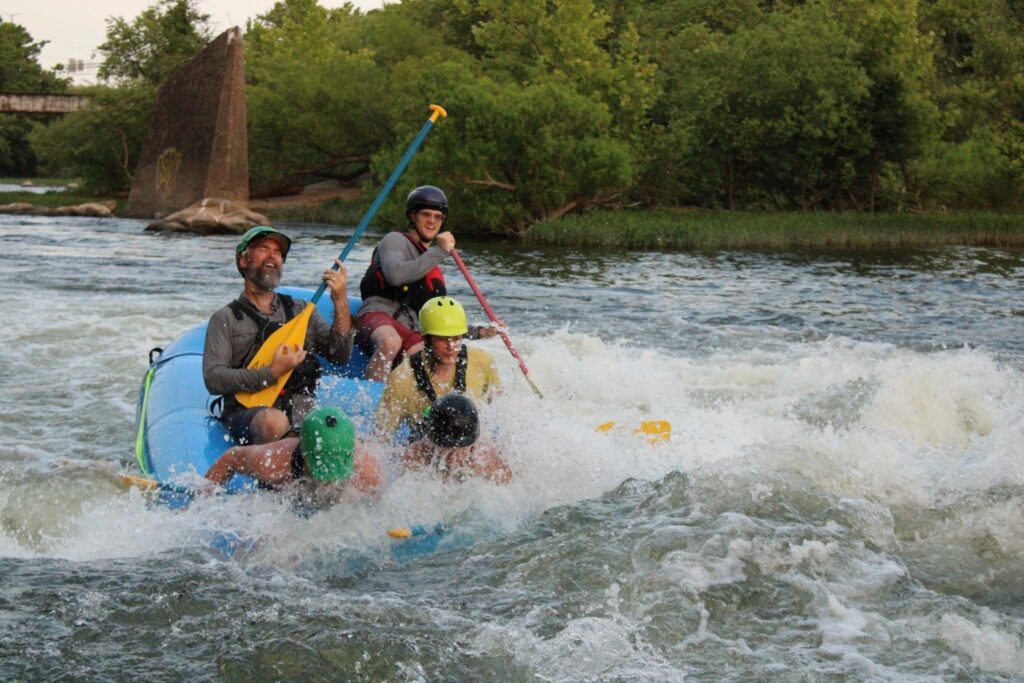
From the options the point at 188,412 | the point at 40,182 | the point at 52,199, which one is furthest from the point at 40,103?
the point at 188,412

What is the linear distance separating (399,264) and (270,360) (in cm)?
145

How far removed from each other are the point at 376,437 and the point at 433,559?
617 millimetres

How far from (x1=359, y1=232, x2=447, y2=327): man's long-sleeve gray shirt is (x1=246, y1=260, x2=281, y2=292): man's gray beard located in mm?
1191

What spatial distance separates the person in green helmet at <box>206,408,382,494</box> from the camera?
15.8ft

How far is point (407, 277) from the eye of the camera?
7.00m

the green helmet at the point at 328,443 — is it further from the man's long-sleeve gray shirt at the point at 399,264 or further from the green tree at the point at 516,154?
the green tree at the point at 516,154

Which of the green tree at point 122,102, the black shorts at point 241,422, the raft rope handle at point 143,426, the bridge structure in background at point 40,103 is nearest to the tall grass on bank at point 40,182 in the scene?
the bridge structure in background at point 40,103

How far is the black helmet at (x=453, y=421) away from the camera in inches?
199

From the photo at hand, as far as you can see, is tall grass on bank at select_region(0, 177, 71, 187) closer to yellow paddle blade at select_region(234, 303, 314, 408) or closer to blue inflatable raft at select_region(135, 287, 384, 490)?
→ blue inflatable raft at select_region(135, 287, 384, 490)

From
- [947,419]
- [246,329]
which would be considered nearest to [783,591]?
[246,329]

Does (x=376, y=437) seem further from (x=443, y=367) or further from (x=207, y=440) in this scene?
(x=207, y=440)

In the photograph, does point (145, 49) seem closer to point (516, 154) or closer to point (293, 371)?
point (516, 154)

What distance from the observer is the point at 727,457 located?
6.51m

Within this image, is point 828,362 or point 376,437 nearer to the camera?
point 376,437
